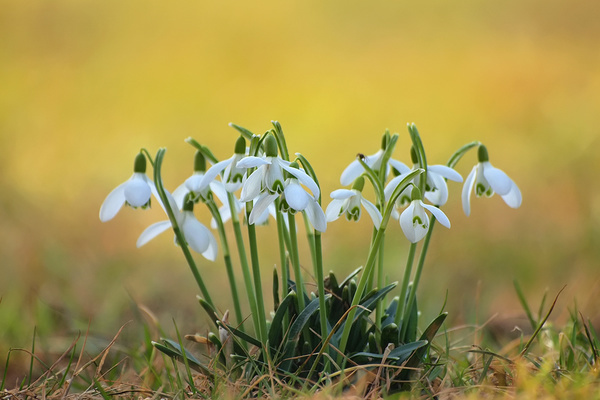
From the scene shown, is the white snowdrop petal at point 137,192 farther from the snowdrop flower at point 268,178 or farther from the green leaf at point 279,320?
the green leaf at point 279,320

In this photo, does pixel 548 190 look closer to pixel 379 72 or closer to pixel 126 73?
pixel 379 72

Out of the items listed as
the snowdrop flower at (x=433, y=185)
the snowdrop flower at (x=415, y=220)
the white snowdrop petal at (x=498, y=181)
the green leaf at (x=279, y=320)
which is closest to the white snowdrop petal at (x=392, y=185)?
the snowdrop flower at (x=433, y=185)

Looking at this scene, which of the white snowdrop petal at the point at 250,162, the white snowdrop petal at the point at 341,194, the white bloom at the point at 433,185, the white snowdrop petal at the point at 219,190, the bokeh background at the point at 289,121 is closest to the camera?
the white snowdrop petal at the point at 250,162

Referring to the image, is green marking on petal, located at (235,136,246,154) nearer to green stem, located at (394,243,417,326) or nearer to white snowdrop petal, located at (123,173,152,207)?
white snowdrop petal, located at (123,173,152,207)

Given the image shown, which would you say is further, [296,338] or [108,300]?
[108,300]

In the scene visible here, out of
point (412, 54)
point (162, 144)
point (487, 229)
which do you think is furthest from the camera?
point (412, 54)

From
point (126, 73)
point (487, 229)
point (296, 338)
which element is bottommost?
point (487, 229)

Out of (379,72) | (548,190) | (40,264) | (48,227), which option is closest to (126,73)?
(379,72)
